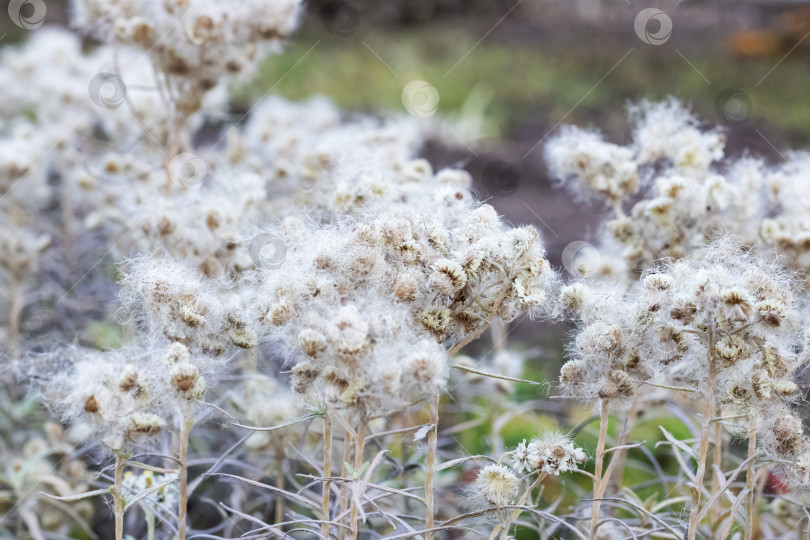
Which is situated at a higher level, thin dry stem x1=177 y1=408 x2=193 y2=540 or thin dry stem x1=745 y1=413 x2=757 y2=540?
thin dry stem x1=745 y1=413 x2=757 y2=540

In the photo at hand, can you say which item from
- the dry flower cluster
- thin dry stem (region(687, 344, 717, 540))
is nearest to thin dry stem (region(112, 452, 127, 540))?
the dry flower cluster

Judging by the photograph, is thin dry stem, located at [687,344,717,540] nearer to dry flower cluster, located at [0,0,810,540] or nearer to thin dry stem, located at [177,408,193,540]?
dry flower cluster, located at [0,0,810,540]

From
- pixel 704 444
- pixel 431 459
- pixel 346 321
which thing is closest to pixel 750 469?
pixel 704 444

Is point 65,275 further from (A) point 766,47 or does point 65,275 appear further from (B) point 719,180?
(A) point 766,47

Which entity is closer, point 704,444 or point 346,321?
point 346,321

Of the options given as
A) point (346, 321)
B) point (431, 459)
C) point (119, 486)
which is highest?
point (346, 321)

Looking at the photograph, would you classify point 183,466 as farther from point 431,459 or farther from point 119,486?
point 431,459

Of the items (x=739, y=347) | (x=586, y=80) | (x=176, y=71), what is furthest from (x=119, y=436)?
(x=586, y=80)

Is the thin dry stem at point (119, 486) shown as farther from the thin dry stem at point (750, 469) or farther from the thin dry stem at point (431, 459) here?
the thin dry stem at point (750, 469)
